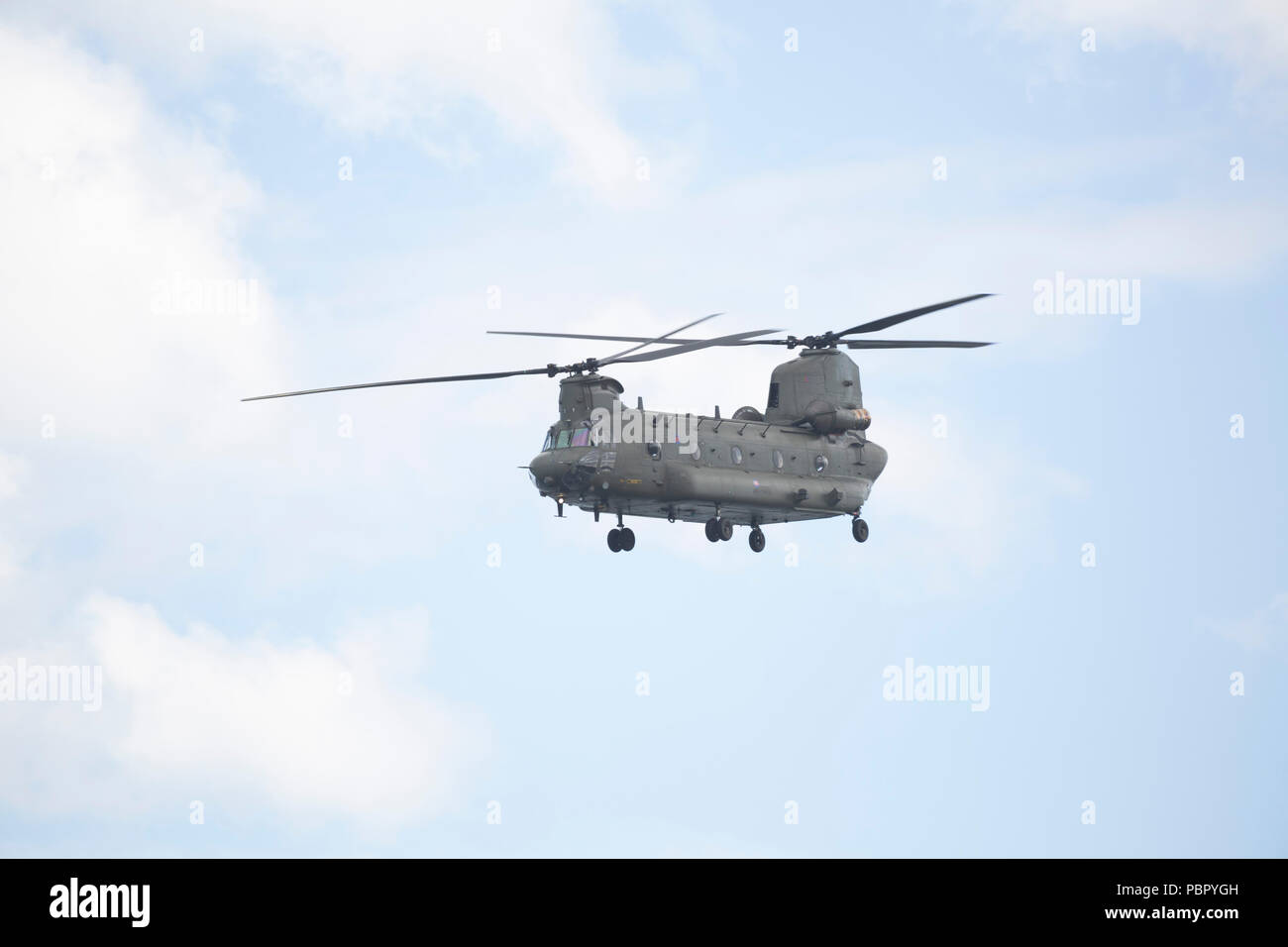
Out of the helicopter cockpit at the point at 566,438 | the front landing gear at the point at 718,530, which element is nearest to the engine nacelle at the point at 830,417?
the front landing gear at the point at 718,530

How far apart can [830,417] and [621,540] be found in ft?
32.3

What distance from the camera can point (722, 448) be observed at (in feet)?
233

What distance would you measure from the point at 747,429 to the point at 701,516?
11.1 ft

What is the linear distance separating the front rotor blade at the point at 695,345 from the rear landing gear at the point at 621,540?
5380mm

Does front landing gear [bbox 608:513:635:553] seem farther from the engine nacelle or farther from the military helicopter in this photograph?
the engine nacelle

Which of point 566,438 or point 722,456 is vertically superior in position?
point 566,438

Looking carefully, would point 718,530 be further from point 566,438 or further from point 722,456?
point 566,438

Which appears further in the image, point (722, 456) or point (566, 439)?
point (722, 456)

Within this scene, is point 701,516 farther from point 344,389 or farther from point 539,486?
point 344,389

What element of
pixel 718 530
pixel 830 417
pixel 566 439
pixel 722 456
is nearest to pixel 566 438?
pixel 566 439

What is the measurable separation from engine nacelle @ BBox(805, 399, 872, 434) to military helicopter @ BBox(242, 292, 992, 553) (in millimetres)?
34

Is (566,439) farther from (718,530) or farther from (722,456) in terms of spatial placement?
(718,530)

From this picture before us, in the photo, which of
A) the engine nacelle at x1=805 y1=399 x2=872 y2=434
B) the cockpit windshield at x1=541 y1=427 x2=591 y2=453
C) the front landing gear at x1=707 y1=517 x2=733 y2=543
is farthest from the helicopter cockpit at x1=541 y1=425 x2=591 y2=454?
the engine nacelle at x1=805 y1=399 x2=872 y2=434
